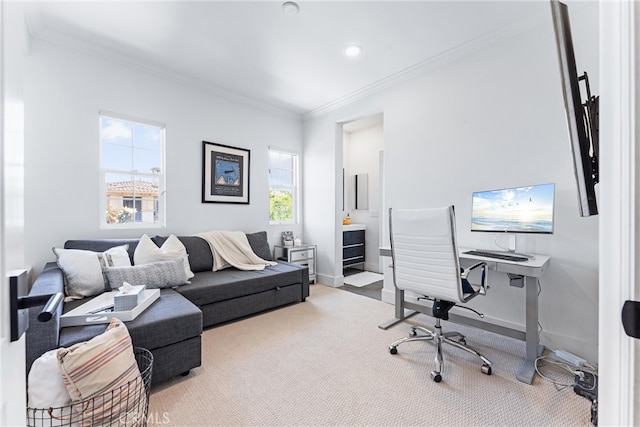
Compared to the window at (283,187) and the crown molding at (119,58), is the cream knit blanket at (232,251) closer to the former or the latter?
the window at (283,187)

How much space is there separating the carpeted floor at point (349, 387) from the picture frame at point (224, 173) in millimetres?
1817

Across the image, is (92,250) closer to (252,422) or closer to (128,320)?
(128,320)

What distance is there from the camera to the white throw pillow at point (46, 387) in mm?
1256

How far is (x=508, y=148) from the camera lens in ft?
8.50

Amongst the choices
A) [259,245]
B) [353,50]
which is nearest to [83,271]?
[259,245]

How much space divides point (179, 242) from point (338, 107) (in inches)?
112

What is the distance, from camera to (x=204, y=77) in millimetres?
3447

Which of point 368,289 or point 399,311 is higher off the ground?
point 399,311

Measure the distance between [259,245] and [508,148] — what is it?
120 inches

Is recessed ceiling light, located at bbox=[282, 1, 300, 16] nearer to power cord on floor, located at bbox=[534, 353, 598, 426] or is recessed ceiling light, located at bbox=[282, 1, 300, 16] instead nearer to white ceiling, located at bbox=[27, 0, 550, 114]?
white ceiling, located at bbox=[27, 0, 550, 114]

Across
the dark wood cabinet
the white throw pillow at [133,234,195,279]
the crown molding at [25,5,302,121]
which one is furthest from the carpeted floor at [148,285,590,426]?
the crown molding at [25,5,302,121]

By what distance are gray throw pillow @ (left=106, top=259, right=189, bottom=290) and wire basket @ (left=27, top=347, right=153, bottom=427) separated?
1.24 meters

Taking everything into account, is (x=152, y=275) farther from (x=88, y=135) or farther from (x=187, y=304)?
(x=88, y=135)

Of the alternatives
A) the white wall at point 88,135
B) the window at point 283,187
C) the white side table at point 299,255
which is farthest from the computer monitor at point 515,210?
the white wall at point 88,135
